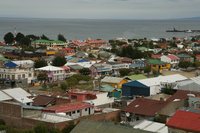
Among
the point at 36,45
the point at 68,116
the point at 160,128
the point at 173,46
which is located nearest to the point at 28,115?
the point at 68,116

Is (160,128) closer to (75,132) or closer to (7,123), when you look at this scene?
(75,132)

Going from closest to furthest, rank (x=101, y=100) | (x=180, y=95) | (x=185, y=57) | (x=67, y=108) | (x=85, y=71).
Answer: (x=67, y=108) < (x=180, y=95) < (x=101, y=100) < (x=85, y=71) < (x=185, y=57)

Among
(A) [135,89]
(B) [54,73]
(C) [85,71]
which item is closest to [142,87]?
(A) [135,89]

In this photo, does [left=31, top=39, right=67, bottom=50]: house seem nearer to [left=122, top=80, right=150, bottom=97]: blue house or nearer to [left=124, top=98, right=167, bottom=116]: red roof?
[left=122, top=80, right=150, bottom=97]: blue house

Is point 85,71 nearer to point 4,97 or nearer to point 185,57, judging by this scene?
point 185,57

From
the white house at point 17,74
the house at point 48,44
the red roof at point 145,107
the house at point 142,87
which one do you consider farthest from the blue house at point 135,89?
the house at point 48,44

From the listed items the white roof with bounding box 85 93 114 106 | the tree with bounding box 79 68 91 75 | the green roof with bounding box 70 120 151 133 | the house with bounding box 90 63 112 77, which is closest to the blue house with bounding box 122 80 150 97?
the white roof with bounding box 85 93 114 106
